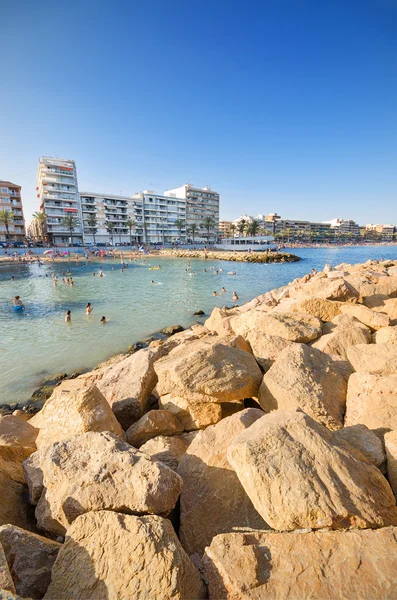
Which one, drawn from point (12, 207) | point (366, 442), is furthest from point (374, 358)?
point (12, 207)

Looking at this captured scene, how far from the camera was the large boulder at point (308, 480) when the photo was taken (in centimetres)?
231

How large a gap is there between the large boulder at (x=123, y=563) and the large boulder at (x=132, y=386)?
2.65 meters

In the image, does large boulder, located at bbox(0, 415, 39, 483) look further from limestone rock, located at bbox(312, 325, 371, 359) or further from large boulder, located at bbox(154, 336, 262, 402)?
limestone rock, located at bbox(312, 325, 371, 359)

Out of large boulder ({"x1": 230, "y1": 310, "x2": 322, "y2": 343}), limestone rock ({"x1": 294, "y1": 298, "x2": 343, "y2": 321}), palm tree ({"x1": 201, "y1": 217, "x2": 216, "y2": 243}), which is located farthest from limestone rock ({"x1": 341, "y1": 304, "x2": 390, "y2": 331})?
palm tree ({"x1": 201, "y1": 217, "x2": 216, "y2": 243})

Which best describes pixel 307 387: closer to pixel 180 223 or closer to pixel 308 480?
pixel 308 480

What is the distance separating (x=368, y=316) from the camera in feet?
21.2

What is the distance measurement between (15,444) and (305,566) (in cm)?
397

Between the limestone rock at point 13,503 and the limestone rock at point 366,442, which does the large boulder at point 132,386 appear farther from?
the limestone rock at point 366,442

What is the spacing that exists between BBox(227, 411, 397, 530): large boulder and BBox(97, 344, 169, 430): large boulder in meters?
2.74

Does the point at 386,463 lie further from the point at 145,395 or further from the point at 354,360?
the point at 145,395

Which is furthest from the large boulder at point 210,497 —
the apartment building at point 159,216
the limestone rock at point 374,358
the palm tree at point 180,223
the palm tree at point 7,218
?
the palm tree at point 180,223

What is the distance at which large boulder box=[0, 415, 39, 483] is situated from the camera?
3.71 meters

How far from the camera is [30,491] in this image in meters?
3.22

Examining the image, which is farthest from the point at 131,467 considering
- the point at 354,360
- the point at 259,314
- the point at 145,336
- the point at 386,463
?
the point at 145,336
